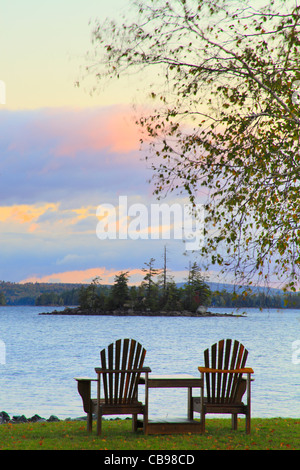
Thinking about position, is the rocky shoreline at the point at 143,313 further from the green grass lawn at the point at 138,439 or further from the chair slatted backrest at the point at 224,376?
the chair slatted backrest at the point at 224,376

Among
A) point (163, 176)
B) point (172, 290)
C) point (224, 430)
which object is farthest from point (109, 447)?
point (172, 290)

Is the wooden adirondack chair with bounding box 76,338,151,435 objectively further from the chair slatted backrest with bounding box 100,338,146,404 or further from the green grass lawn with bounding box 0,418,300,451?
the green grass lawn with bounding box 0,418,300,451

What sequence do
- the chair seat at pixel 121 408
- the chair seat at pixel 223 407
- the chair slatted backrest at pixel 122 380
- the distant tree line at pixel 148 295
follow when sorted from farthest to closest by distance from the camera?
the distant tree line at pixel 148 295 → the chair seat at pixel 223 407 → the chair slatted backrest at pixel 122 380 → the chair seat at pixel 121 408

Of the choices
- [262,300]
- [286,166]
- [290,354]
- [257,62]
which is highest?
[257,62]

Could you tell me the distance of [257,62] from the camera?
28.4 ft

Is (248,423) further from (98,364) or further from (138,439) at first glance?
(98,364)

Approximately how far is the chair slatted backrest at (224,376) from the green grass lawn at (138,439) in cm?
52

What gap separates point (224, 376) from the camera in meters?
8.80

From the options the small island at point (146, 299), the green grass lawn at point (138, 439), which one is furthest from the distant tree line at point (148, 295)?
the green grass lawn at point (138, 439)

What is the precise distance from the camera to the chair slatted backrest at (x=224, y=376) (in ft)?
28.8

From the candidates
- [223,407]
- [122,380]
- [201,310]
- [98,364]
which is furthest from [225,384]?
[201,310]

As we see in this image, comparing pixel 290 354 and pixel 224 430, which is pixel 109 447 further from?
pixel 290 354
